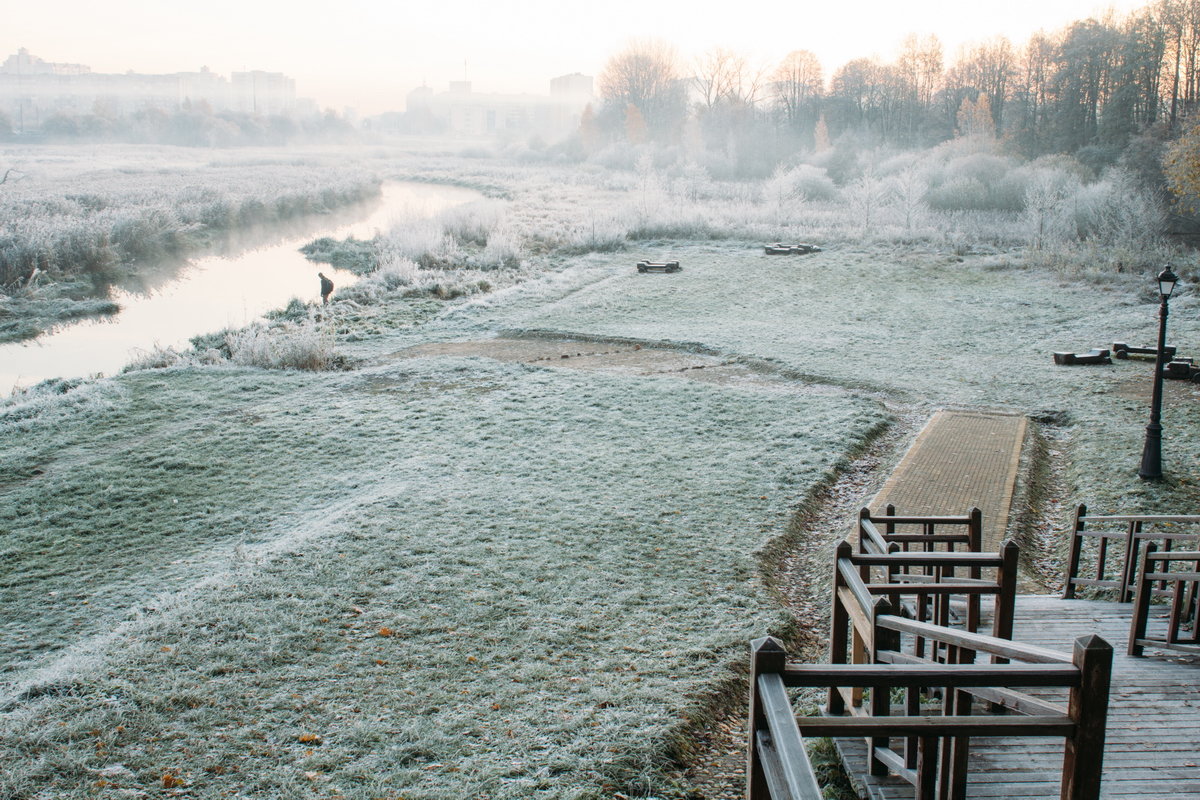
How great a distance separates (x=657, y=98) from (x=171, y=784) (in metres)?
94.2

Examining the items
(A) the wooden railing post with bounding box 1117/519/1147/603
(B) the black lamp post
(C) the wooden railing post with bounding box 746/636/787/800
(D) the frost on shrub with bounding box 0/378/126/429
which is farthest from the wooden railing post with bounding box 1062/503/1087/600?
(D) the frost on shrub with bounding box 0/378/126/429

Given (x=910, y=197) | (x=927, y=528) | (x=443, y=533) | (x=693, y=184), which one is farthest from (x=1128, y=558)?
(x=693, y=184)

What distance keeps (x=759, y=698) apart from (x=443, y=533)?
7045 millimetres

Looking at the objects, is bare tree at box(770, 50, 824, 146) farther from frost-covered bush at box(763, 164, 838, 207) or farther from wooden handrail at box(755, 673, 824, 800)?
wooden handrail at box(755, 673, 824, 800)

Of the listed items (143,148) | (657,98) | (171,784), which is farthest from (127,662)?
(143,148)

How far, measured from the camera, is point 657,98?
92.9 meters

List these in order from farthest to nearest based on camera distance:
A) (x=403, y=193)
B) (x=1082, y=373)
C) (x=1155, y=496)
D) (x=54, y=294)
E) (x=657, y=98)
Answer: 1. (x=657, y=98)
2. (x=403, y=193)
3. (x=54, y=294)
4. (x=1082, y=373)
5. (x=1155, y=496)

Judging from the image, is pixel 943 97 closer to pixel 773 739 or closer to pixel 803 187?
pixel 803 187

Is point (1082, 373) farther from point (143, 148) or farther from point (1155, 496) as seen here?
point (143, 148)

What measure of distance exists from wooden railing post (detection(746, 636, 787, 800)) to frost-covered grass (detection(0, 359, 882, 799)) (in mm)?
2663

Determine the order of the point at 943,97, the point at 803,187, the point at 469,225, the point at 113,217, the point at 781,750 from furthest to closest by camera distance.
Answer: the point at 943,97 < the point at 803,187 < the point at 469,225 < the point at 113,217 < the point at 781,750

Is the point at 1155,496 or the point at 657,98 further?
the point at 657,98

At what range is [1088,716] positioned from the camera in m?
2.83

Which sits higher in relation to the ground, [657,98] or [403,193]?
[657,98]
